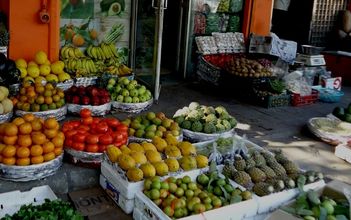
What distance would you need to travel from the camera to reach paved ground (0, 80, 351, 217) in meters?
4.20

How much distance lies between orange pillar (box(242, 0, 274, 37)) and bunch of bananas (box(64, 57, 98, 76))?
3.31m

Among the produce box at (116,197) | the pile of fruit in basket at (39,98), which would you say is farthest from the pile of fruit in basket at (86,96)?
the produce box at (116,197)

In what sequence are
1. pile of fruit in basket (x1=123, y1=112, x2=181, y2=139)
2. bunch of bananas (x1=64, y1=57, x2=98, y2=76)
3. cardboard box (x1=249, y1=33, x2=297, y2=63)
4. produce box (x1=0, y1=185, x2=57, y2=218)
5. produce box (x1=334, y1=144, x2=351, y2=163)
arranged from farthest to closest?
cardboard box (x1=249, y1=33, x2=297, y2=63) < bunch of bananas (x1=64, y1=57, x2=98, y2=76) < produce box (x1=334, y1=144, x2=351, y2=163) < pile of fruit in basket (x1=123, y1=112, x2=181, y2=139) < produce box (x1=0, y1=185, x2=57, y2=218)

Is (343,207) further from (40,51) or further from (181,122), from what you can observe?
(40,51)

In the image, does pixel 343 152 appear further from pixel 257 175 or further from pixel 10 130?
pixel 10 130

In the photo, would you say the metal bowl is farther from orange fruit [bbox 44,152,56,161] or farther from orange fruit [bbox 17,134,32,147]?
orange fruit [bbox 17,134,32,147]

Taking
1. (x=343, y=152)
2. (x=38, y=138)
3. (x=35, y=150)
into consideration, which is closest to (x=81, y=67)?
(x=38, y=138)

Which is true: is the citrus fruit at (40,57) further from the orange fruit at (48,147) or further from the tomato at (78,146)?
the orange fruit at (48,147)

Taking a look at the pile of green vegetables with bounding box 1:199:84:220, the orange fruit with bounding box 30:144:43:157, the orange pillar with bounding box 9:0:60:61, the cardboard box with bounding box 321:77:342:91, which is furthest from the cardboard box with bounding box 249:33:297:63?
the pile of green vegetables with bounding box 1:199:84:220

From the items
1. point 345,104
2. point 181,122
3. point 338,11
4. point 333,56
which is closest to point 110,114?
point 181,122

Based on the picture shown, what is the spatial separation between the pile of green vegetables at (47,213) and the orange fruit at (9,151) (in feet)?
2.52

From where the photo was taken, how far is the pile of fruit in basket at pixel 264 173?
3785 mm

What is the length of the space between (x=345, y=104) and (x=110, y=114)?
4261mm

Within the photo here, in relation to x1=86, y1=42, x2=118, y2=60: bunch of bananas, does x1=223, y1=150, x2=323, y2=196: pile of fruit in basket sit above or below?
below
